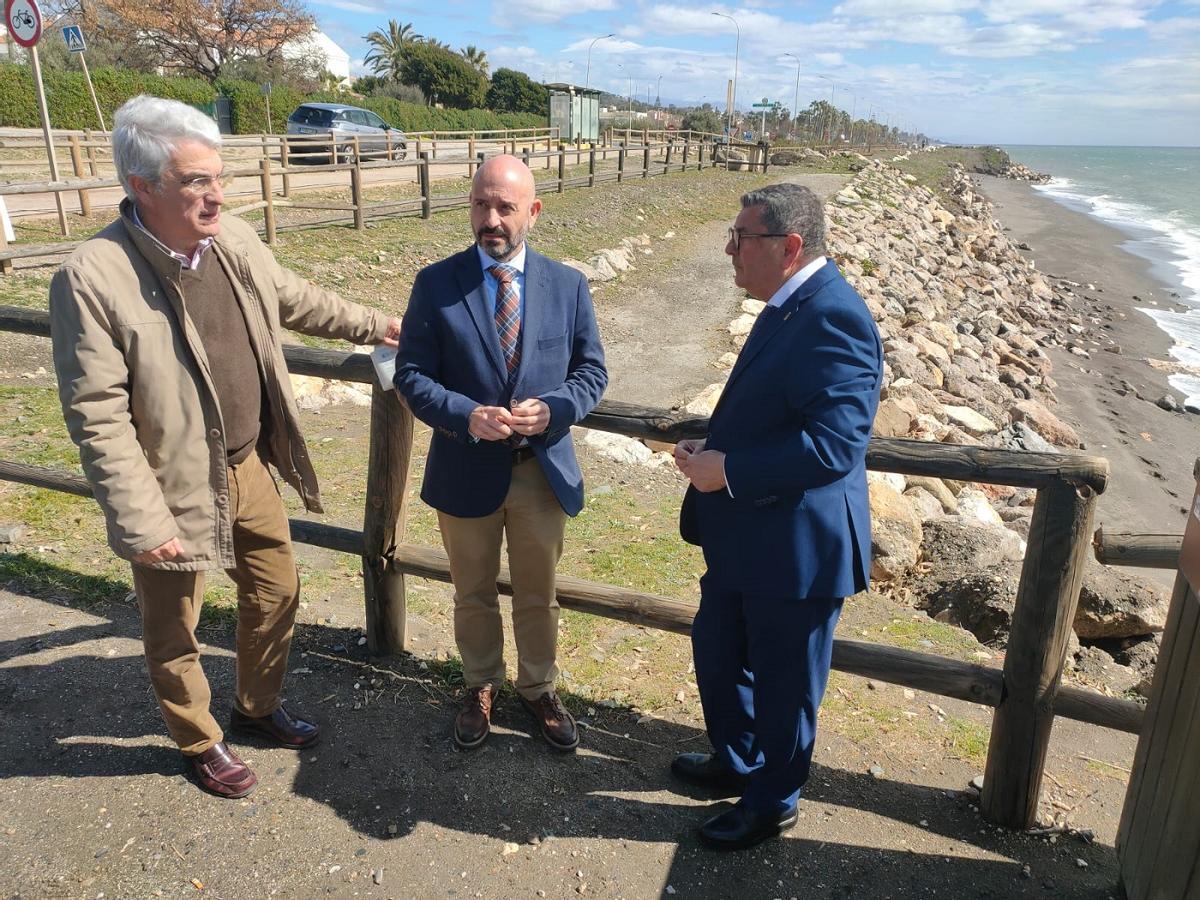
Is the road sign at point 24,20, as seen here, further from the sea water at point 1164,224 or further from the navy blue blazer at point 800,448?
the sea water at point 1164,224

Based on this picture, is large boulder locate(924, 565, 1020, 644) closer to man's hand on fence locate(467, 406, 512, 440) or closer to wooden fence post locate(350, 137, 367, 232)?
man's hand on fence locate(467, 406, 512, 440)

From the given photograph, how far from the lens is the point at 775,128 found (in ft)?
239

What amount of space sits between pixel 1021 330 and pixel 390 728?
55.9 feet

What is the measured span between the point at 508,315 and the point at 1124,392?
1405 centimetres

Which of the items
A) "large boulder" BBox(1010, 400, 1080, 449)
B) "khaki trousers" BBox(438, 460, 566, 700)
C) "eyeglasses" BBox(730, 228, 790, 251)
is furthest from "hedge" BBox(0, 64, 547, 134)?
"eyeglasses" BBox(730, 228, 790, 251)

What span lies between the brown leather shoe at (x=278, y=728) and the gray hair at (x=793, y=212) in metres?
2.13

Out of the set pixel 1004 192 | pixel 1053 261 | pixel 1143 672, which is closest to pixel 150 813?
pixel 1143 672

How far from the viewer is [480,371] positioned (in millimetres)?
2570

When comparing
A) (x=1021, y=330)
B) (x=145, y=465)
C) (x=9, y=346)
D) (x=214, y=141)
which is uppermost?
(x=214, y=141)

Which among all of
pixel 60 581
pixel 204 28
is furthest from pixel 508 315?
pixel 204 28

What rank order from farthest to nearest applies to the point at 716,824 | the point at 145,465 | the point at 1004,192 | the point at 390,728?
the point at 1004,192
the point at 390,728
the point at 716,824
the point at 145,465

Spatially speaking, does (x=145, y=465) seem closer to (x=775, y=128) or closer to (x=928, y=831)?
(x=928, y=831)

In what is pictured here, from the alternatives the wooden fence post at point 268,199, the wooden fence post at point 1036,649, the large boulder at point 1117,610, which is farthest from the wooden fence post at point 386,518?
the wooden fence post at point 268,199

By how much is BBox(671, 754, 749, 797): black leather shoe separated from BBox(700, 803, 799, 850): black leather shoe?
183mm
